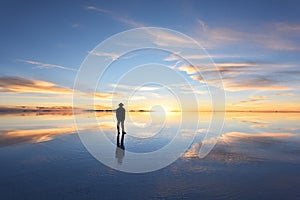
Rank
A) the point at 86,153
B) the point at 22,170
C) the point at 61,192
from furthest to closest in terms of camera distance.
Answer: the point at 86,153
the point at 22,170
the point at 61,192

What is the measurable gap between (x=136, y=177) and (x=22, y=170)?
4.76m

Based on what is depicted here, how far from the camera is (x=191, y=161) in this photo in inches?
474

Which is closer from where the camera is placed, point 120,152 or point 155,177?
point 155,177

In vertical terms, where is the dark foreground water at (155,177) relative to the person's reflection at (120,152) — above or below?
below

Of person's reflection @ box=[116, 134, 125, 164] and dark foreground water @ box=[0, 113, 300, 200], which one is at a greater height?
person's reflection @ box=[116, 134, 125, 164]

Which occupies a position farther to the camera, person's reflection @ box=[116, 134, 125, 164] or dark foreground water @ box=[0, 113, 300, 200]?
person's reflection @ box=[116, 134, 125, 164]

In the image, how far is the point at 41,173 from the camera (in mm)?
9906

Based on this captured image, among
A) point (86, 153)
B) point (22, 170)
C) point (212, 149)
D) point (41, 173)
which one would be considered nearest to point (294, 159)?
point (212, 149)

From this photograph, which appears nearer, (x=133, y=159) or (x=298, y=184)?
(x=298, y=184)

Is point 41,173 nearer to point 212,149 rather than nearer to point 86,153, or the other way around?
point 86,153

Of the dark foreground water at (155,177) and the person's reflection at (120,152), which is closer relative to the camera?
the dark foreground water at (155,177)

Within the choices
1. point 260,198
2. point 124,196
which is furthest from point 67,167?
point 260,198

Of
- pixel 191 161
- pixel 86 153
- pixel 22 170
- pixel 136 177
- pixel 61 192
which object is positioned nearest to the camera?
pixel 61 192

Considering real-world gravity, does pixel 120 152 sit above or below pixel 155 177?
above
